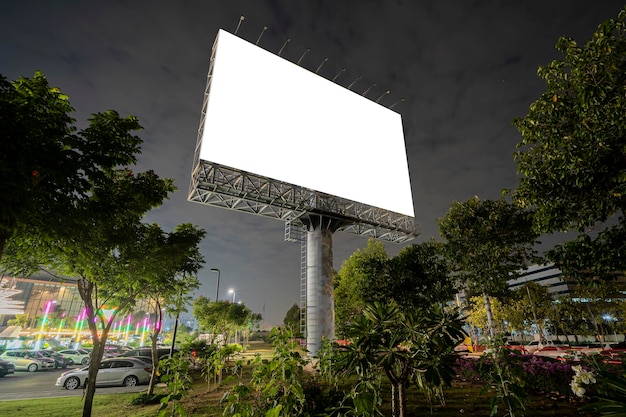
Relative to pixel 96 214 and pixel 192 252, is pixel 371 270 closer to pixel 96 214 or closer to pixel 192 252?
pixel 192 252

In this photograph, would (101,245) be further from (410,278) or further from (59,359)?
(59,359)

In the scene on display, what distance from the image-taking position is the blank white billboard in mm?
16922

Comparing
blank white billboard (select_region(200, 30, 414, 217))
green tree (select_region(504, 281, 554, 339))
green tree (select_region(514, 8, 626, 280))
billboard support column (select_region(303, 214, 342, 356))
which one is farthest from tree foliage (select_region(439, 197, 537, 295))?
green tree (select_region(504, 281, 554, 339))

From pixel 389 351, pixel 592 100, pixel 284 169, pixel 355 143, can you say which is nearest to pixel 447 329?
pixel 389 351

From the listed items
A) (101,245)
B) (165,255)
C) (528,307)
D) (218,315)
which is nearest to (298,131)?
(165,255)

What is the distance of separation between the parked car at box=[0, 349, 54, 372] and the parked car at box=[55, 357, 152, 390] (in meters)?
11.6

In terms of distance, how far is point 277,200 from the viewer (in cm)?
1805

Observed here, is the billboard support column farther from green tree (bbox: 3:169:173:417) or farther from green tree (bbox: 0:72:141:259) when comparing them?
green tree (bbox: 0:72:141:259)

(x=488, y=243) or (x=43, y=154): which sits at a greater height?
(x=488, y=243)

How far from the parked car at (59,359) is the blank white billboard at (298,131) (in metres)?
22.7

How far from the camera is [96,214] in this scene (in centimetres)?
642

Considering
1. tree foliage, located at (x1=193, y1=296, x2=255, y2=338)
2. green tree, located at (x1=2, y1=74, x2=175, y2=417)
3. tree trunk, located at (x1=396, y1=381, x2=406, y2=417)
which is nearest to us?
tree trunk, located at (x1=396, y1=381, x2=406, y2=417)

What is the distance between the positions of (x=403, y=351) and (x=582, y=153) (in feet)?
23.7

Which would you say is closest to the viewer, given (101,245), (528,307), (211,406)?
(101,245)
